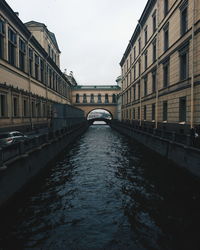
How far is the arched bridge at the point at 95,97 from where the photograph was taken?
62250mm

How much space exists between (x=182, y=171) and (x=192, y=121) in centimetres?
522

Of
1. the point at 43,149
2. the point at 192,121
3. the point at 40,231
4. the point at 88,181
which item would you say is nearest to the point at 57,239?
the point at 40,231

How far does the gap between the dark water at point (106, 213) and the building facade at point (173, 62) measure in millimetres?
7582

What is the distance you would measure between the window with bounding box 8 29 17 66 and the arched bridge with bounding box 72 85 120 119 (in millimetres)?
41994

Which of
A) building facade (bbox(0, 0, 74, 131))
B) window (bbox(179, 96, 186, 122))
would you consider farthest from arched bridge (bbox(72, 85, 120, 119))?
window (bbox(179, 96, 186, 122))

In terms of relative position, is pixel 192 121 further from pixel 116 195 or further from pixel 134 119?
pixel 134 119

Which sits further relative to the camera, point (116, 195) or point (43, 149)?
point (43, 149)

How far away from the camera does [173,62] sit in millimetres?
18328

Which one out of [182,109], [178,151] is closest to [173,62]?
[182,109]

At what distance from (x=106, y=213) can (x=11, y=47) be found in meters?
20.4

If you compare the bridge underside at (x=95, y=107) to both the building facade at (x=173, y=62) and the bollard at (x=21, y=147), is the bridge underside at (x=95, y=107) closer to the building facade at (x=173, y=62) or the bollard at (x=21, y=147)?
the building facade at (x=173, y=62)

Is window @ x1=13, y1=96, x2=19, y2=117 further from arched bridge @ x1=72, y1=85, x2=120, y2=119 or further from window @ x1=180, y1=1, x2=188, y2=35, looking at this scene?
arched bridge @ x1=72, y1=85, x2=120, y2=119

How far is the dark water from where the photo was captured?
5254mm

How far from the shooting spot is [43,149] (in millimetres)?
12562
